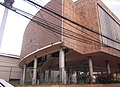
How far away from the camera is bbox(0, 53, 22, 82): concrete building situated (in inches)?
1006

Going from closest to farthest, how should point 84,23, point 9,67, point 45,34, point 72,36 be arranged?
point 72,36 → point 45,34 → point 84,23 → point 9,67

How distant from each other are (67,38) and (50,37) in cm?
231

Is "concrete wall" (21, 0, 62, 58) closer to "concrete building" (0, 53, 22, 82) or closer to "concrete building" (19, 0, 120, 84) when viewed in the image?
"concrete building" (19, 0, 120, 84)

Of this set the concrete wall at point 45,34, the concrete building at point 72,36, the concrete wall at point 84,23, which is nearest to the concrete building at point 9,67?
the concrete wall at point 45,34

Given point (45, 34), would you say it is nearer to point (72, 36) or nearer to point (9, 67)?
point (72, 36)

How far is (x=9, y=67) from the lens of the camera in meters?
26.1

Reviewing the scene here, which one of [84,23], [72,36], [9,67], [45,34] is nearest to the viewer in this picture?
[72,36]

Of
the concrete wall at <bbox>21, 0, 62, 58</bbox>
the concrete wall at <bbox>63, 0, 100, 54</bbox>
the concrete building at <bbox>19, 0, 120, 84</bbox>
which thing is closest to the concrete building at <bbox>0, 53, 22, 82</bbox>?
the concrete wall at <bbox>21, 0, 62, 58</bbox>

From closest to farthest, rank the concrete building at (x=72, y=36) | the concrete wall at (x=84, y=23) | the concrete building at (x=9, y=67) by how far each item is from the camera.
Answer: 1. the concrete building at (x=72, y=36)
2. the concrete wall at (x=84, y=23)
3. the concrete building at (x=9, y=67)

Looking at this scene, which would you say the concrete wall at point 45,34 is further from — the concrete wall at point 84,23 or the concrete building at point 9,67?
the concrete building at point 9,67

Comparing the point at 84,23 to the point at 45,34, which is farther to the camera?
the point at 84,23

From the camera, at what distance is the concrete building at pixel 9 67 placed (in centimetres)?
2555

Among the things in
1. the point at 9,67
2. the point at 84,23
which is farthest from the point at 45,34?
the point at 9,67

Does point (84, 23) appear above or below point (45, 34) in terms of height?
above
